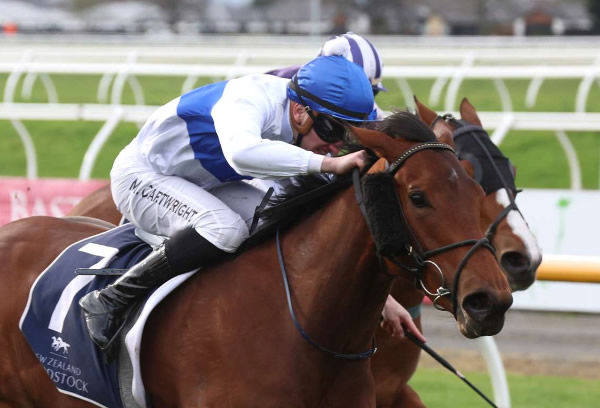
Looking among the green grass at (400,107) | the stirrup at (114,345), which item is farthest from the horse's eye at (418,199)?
the green grass at (400,107)

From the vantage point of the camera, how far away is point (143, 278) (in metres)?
3.30

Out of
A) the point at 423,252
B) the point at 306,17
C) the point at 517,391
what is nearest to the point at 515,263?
the point at 423,252

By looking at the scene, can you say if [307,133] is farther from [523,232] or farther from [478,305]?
[523,232]

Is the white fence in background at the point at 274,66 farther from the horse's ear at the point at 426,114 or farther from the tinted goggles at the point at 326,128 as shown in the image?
the tinted goggles at the point at 326,128

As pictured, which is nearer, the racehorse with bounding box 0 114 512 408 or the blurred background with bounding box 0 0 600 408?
the racehorse with bounding box 0 114 512 408

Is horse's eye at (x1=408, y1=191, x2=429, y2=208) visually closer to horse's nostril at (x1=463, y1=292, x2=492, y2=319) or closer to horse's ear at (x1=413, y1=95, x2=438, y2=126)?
horse's nostril at (x1=463, y1=292, x2=492, y2=319)

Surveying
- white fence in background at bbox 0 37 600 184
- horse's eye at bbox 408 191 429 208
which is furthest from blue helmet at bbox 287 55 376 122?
white fence in background at bbox 0 37 600 184

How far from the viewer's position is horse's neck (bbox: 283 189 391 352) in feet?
10.0

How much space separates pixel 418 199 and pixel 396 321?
0.83 meters

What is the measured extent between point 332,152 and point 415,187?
637 millimetres

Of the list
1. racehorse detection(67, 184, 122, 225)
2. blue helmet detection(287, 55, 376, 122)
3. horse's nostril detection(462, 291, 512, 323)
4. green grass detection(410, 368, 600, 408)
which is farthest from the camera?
green grass detection(410, 368, 600, 408)

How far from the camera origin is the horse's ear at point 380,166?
292 cm

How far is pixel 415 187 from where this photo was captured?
2.85 m

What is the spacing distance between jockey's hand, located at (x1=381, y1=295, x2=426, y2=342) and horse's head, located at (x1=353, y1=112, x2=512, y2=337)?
660 mm
